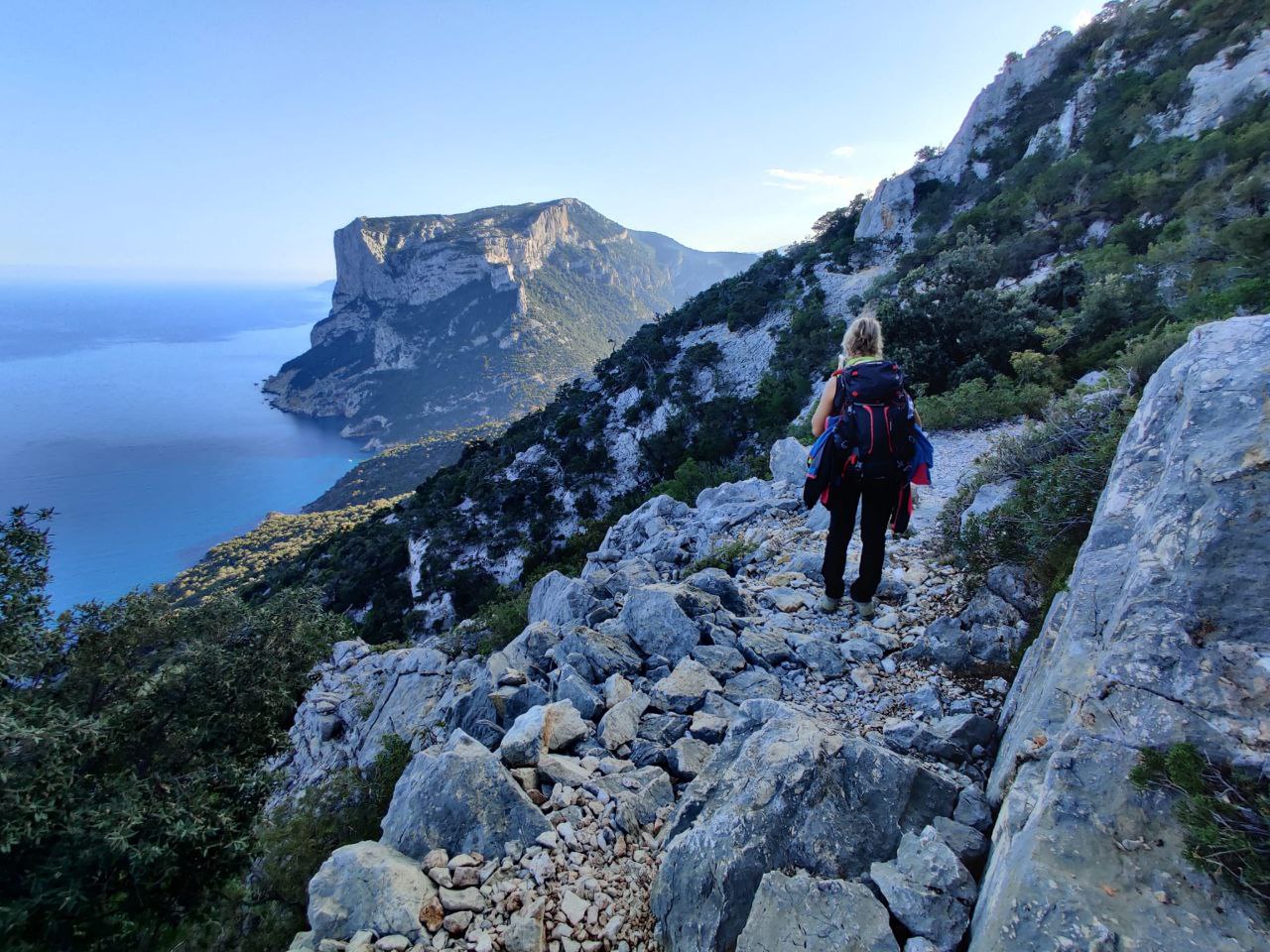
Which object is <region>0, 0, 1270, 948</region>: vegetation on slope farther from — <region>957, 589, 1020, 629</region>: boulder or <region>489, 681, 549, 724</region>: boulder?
<region>489, 681, 549, 724</region>: boulder

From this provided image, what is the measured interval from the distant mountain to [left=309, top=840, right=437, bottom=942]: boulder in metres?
107

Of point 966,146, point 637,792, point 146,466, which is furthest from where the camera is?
point 146,466

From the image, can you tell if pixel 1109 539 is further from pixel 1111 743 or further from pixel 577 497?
pixel 577 497

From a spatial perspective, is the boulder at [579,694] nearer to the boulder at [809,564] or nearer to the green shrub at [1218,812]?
the boulder at [809,564]

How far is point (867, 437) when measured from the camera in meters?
3.84

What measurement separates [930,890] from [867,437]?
8.43ft

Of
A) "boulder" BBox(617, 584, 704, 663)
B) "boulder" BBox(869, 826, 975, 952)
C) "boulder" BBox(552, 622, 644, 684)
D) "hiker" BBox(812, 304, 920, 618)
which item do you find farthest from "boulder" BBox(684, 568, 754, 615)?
"boulder" BBox(869, 826, 975, 952)

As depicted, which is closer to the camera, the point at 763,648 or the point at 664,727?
the point at 664,727

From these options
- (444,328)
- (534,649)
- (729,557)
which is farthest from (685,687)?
(444,328)

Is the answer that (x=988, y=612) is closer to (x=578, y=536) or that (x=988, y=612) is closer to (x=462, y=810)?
(x=462, y=810)

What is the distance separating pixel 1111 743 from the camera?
1820 mm

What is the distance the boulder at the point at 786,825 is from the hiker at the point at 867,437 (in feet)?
6.22

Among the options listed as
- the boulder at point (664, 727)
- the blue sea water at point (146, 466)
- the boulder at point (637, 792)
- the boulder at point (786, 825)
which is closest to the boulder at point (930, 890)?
the boulder at point (786, 825)

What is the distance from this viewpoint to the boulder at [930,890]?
6.49 feet
